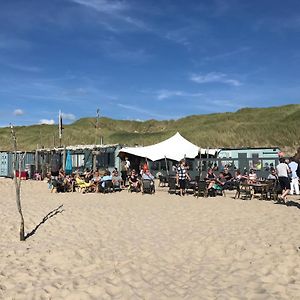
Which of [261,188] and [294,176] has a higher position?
[294,176]

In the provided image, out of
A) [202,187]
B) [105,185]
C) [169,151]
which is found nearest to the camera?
[202,187]

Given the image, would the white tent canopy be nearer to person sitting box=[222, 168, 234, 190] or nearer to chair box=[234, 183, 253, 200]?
person sitting box=[222, 168, 234, 190]

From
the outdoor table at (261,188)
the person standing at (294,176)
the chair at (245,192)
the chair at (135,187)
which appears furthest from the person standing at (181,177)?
the person standing at (294,176)

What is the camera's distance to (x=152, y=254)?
21.0ft

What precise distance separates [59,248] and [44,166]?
773 inches

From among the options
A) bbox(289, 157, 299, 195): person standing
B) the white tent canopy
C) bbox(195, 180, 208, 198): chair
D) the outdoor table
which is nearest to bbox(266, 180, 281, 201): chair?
the outdoor table

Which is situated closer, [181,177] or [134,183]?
[181,177]

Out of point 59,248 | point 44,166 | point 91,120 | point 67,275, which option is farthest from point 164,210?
point 91,120

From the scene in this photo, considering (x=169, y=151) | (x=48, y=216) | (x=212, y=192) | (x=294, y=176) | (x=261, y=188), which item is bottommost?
(x=48, y=216)

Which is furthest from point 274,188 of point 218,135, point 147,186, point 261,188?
point 218,135

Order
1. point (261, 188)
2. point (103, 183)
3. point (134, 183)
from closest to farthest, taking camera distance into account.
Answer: point (261, 188) < point (103, 183) < point (134, 183)

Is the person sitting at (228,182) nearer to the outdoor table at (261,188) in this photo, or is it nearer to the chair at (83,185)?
the outdoor table at (261,188)

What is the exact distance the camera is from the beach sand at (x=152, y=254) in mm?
4918

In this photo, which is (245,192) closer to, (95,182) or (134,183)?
(134,183)
